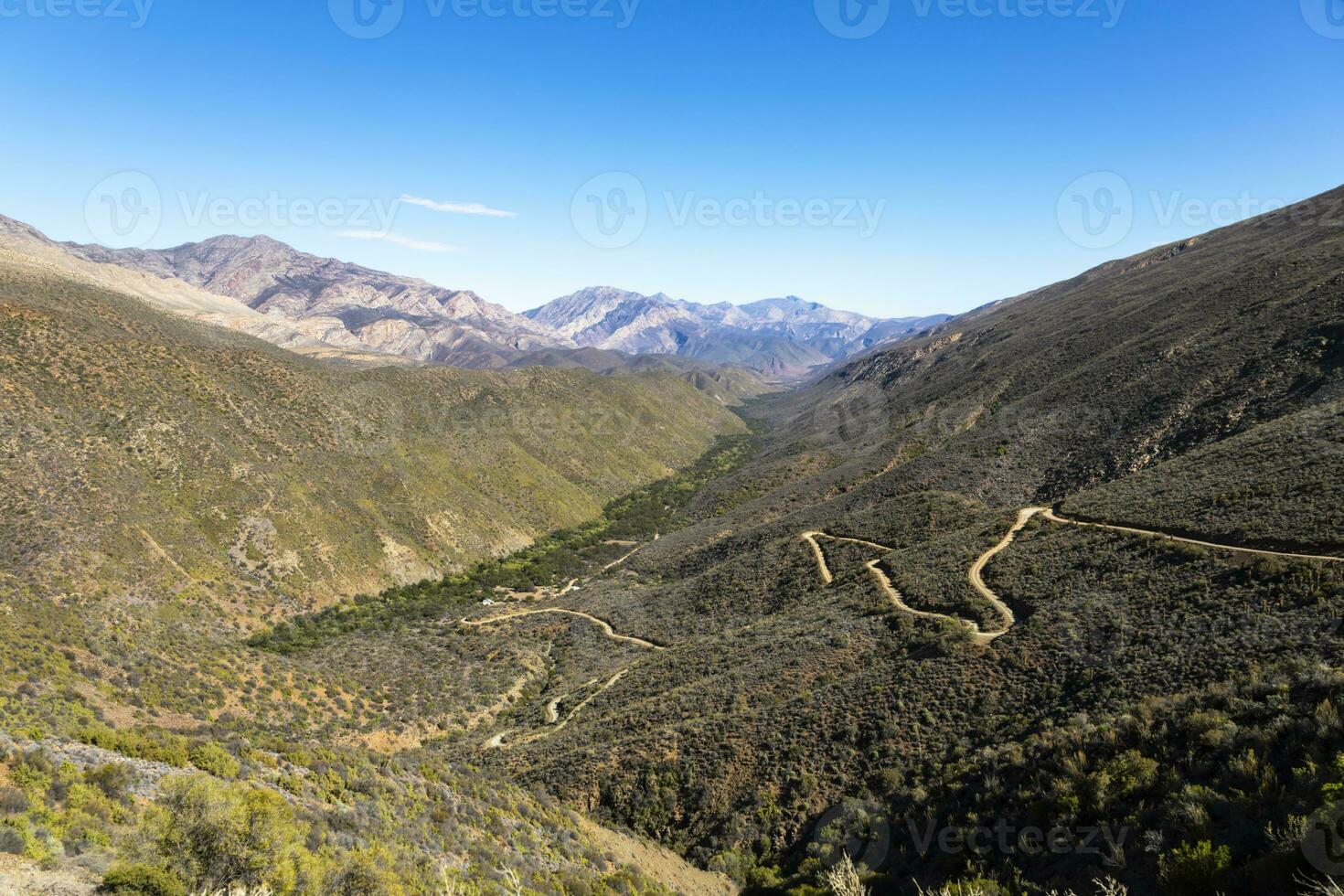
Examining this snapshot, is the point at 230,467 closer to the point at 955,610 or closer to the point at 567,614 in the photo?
the point at 567,614

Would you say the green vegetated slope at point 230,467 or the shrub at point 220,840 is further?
the green vegetated slope at point 230,467

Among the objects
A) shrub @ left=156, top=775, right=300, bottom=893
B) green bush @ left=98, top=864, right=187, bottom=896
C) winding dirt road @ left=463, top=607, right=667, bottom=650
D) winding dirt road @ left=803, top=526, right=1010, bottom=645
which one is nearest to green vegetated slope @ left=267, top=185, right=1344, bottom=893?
winding dirt road @ left=803, top=526, right=1010, bottom=645

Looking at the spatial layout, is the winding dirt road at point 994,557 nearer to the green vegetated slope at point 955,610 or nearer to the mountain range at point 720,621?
the mountain range at point 720,621

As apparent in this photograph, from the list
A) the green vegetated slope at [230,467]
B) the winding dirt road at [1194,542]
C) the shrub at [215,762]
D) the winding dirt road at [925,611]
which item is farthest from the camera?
the green vegetated slope at [230,467]

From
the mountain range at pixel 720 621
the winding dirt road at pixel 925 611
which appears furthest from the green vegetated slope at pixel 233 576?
the winding dirt road at pixel 925 611

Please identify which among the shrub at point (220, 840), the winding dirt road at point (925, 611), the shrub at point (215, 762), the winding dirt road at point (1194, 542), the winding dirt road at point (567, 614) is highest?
the shrub at point (220, 840)

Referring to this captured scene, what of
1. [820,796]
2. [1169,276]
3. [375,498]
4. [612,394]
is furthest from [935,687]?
[612,394]

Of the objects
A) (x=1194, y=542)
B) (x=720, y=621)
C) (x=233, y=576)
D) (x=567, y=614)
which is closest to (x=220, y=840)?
(x=720, y=621)

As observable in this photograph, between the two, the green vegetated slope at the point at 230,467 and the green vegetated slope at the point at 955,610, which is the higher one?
the green vegetated slope at the point at 230,467
